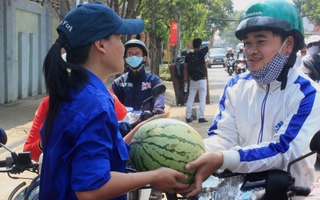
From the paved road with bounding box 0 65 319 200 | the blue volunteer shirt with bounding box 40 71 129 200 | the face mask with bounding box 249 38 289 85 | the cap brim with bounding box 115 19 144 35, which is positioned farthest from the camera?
the paved road with bounding box 0 65 319 200

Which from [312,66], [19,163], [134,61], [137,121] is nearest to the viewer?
[19,163]

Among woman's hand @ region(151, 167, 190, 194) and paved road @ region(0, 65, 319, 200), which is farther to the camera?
paved road @ region(0, 65, 319, 200)

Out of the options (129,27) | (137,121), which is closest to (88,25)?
(129,27)

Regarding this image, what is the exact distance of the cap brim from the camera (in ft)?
7.77

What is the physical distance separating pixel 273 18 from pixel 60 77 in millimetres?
1261

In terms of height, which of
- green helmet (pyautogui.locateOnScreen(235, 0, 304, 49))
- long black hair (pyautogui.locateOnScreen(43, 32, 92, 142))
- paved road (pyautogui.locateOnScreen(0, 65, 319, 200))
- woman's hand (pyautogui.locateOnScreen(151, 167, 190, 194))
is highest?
green helmet (pyautogui.locateOnScreen(235, 0, 304, 49))

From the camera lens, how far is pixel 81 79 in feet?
7.30

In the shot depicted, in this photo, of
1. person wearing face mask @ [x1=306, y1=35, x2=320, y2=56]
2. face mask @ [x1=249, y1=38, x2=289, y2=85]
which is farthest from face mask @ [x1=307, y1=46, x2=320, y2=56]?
face mask @ [x1=249, y1=38, x2=289, y2=85]

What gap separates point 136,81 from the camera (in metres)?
5.58

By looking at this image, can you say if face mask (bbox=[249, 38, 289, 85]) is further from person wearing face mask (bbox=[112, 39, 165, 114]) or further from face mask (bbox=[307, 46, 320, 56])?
face mask (bbox=[307, 46, 320, 56])

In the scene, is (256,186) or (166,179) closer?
(166,179)

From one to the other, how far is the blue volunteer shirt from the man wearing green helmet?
60 cm

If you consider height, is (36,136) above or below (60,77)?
below

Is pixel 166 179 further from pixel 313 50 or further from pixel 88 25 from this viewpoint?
pixel 313 50
